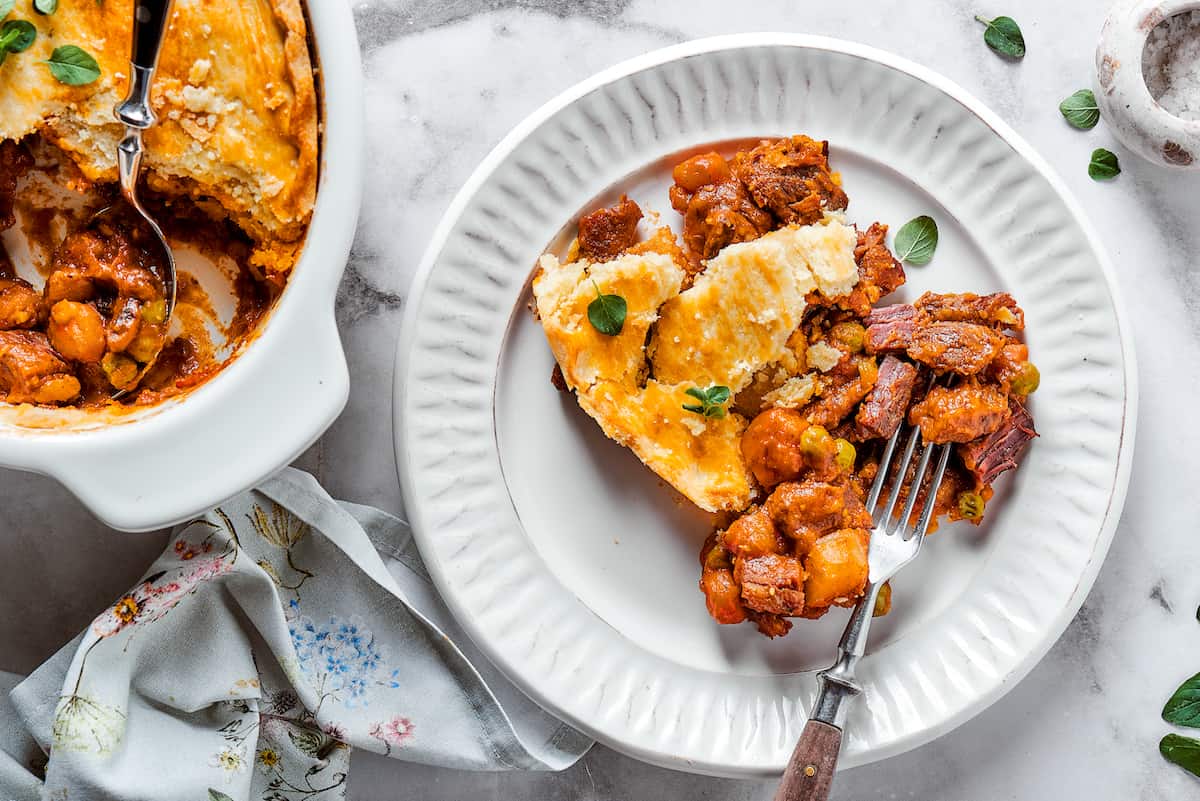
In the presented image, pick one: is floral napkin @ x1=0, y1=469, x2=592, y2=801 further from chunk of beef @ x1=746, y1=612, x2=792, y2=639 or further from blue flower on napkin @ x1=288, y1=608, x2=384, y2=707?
chunk of beef @ x1=746, y1=612, x2=792, y2=639

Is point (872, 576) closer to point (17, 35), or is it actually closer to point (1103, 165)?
point (1103, 165)

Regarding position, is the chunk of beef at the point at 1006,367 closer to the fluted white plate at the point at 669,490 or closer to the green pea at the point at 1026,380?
the green pea at the point at 1026,380

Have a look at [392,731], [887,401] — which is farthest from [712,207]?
[392,731]

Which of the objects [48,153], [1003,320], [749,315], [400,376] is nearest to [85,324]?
[48,153]

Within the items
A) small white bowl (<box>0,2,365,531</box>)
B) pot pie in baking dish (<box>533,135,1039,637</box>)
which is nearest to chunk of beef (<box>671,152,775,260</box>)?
pot pie in baking dish (<box>533,135,1039,637</box>)

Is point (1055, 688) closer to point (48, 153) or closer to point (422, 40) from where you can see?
point (422, 40)

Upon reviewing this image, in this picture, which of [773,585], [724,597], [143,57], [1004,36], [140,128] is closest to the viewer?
[143,57]
